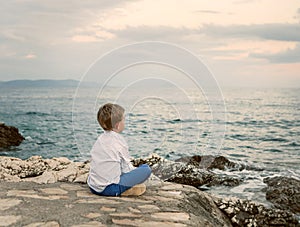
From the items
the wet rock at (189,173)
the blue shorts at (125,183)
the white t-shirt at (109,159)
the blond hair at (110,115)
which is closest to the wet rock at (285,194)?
the wet rock at (189,173)

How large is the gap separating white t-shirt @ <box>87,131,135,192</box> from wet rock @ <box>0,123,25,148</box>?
15.3 meters

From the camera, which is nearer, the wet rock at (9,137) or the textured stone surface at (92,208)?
the textured stone surface at (92,208)

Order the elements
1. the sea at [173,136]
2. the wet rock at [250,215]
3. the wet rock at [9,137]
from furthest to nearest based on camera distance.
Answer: the wet rock at [9,137]
the sea at [173,136]
the wet rock at [250,215]

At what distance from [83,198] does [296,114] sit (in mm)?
38204

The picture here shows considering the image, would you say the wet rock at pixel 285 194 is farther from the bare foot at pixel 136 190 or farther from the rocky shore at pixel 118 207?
the bare foot at pixel 136 190

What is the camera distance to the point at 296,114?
41.2 m

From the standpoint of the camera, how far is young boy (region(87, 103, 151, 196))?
6109mm

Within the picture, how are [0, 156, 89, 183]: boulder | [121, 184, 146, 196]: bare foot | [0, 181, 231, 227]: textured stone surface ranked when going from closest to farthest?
[0, 181, 231, 227]: textured stone surface
[121, 184, 146, 196]: bare foot
[0, 156, 89, 183]: boulder

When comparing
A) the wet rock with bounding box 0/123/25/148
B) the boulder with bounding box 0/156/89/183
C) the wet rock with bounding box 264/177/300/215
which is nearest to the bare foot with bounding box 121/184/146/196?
the boulder with bounding box 0/156/89/183

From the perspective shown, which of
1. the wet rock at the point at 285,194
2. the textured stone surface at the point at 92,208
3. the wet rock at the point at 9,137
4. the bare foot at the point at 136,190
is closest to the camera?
the textured stone surface at the point at 92,208

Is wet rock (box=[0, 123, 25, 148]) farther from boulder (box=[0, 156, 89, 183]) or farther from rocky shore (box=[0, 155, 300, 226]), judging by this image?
rocky shore (box=[0, 155, 300, 226])

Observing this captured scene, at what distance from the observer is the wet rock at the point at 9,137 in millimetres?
20672

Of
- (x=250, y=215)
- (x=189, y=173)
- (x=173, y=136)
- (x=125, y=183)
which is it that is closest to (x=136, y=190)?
(x=125, y=183)

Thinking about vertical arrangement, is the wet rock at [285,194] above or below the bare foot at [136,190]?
below
